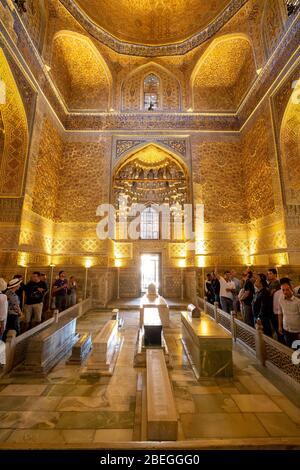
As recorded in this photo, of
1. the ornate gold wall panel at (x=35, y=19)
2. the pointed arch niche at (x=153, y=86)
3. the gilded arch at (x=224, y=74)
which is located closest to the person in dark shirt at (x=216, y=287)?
the gilded arch at (x=224, y=74)

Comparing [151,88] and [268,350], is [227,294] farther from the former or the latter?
[151,88]

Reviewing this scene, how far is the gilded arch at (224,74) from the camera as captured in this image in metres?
9.50

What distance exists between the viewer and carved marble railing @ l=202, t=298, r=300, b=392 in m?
2.81

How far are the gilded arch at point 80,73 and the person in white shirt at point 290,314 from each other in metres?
10.9

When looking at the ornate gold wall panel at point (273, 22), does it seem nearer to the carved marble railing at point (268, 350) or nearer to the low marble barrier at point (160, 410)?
the carved marble railing at point (268, 350)

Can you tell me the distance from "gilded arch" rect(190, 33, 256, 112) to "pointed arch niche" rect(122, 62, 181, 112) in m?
0.95

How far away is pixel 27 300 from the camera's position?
484cm

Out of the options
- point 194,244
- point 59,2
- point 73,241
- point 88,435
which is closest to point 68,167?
point 73,241

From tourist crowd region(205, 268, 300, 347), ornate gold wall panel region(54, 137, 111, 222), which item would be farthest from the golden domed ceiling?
tourist crowd region(205, 268, 300, 347)

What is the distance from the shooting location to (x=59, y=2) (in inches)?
329

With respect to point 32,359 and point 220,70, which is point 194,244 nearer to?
point 32,359

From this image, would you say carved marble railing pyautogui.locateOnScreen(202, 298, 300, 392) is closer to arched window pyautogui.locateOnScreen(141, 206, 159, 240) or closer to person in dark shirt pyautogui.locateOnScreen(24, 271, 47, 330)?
person in dark shirt pyautogui.locateOnScreen(24, 271, 47, 330)

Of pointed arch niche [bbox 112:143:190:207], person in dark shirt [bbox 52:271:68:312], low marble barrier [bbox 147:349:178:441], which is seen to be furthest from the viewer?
pointed arch niche [bbox 112:143:190:207]

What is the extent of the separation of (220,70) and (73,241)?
412 inches
